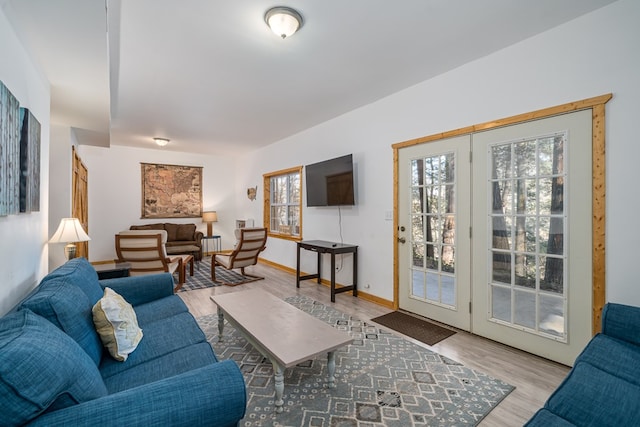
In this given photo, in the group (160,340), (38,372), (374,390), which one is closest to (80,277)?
(160,340)

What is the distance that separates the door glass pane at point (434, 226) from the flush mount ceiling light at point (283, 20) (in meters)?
1.94

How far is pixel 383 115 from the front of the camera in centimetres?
376

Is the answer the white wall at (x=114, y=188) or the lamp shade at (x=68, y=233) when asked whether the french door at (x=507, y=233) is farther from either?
the white wall at (x=114, y=188)

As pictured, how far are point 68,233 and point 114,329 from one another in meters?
1.87

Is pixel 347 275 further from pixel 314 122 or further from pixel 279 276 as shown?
pixel 314 122

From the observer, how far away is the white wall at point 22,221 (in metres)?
1.64

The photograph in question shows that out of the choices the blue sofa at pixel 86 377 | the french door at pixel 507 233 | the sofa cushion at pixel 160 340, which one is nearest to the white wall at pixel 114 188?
the sofa cushion at pixel 160 340

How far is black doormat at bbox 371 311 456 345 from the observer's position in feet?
9.26

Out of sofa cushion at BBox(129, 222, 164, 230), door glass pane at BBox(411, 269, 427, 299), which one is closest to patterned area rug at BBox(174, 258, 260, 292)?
sofa cushion at BBox(129, 222, 164, 230)

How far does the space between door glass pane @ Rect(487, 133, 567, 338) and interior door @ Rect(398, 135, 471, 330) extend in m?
0.27

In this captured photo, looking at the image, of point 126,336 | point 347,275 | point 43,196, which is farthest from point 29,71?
point 347,275

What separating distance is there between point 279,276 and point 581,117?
4.55 m

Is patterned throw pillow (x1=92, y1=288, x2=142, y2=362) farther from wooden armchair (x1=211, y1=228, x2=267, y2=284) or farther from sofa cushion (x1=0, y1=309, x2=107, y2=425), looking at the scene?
wooden armchair (x1=211, y1=228, x2=267, y2=284)

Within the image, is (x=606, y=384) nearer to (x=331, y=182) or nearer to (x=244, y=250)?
(x=331, y=182)
